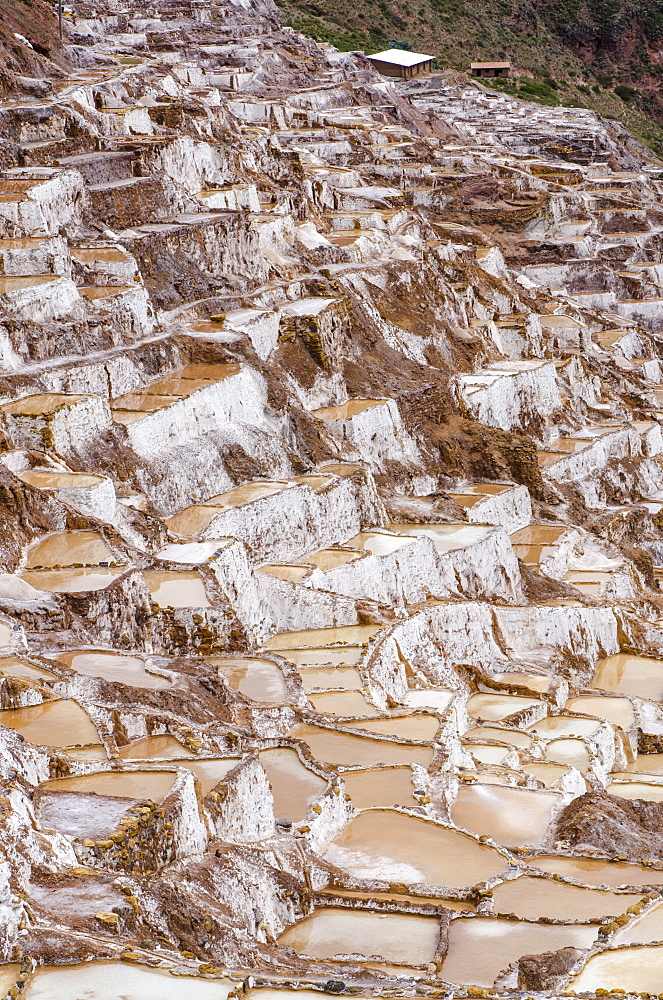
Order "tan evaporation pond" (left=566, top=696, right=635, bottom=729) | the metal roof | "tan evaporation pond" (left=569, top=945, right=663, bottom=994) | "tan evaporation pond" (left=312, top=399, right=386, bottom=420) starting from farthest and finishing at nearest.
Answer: the metal roof, "tan evaporation pond" (left=312, top=399, right=386, bottom=420), "tan evaporation pond" (left=566, top=696, right=635, bottom=729), "tan evaporation pond" (left=569, top=945, right=663, bottom=994)

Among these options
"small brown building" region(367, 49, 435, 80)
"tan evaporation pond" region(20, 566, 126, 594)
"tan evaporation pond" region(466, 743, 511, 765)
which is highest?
"small brown building" region(367, 49, 435, 80)

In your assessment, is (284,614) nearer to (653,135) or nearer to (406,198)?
(406,198)

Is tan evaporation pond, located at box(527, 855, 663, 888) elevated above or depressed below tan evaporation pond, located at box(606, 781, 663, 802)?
above

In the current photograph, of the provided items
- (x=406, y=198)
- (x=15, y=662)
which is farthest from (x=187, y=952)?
(x=406, y=198)

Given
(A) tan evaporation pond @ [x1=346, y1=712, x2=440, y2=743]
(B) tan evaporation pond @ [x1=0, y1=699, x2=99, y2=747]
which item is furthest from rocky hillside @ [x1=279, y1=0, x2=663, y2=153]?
(B) tan evaporation pond @ [x1=0, y1=699, x2=99, y2=747]

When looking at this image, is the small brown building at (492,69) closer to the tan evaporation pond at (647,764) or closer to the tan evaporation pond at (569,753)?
the tan evaporation pond at (647,764)

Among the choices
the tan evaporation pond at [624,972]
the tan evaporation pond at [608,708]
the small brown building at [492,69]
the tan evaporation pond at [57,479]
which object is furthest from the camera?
the small brown building at [492,69]

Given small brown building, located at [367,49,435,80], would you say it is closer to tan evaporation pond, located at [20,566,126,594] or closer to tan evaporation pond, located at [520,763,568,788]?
tan evaporation pond, located at [20,566,126,594]

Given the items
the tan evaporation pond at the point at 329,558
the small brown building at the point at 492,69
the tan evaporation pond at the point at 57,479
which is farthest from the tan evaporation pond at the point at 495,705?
the small brown building at the point at 492,69
